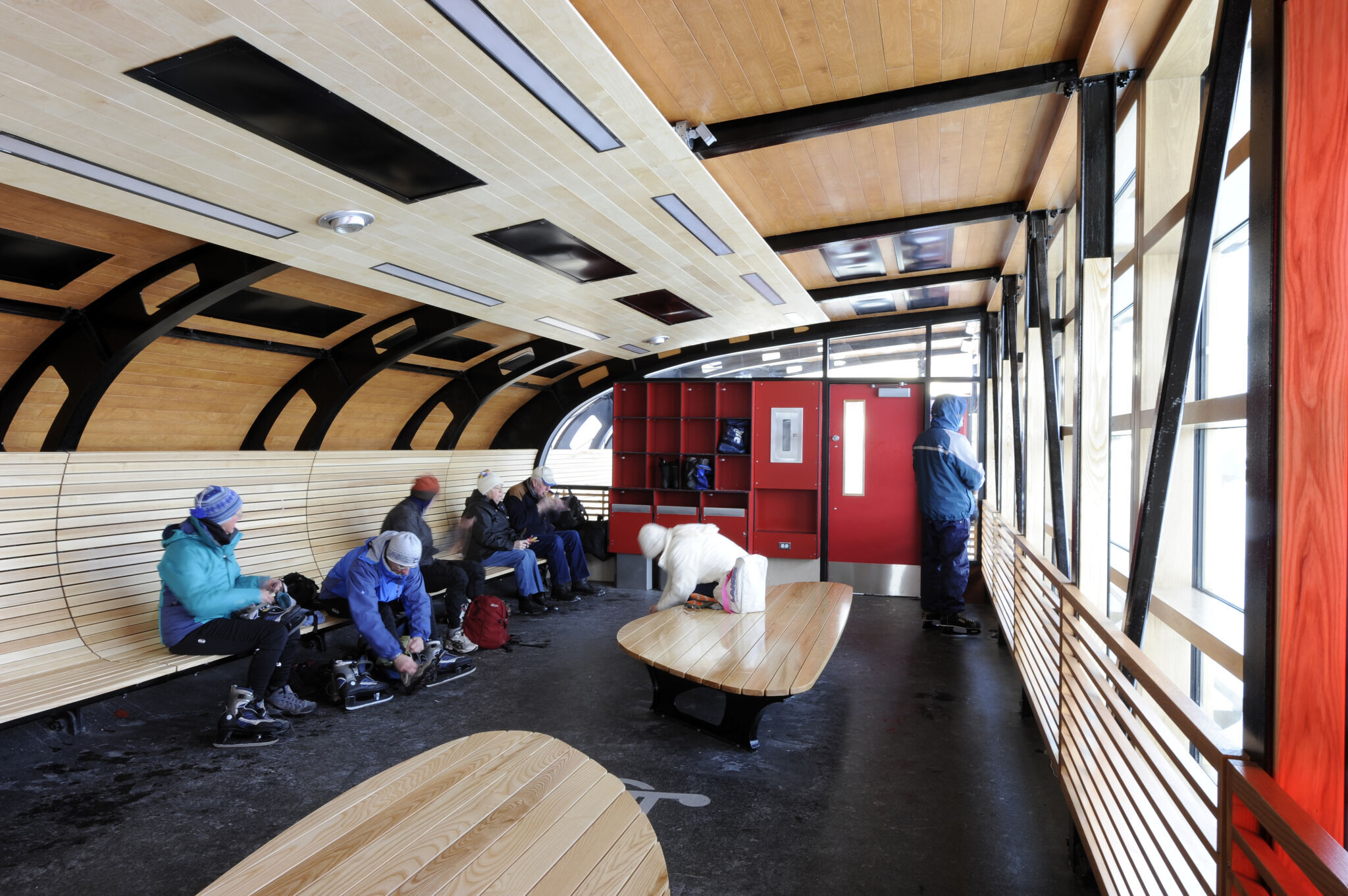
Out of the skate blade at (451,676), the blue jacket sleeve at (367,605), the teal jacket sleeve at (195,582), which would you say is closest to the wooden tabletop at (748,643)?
the skate blade at (451,676)

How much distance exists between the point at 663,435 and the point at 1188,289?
286 inches

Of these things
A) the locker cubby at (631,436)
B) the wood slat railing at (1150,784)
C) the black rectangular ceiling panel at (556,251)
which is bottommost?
the wood slat railing at (1150,784)

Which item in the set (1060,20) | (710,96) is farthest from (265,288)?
(1060,20)

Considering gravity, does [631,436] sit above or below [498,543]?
above

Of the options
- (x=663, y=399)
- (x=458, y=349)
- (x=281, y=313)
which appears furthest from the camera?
(x=663, y=399)

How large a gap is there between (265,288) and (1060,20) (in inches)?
191

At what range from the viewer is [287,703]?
429 cm

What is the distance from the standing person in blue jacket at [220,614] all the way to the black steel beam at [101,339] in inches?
46.1

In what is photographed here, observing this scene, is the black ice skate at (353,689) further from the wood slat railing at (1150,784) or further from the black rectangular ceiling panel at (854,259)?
the black rectangular ceiling panel at (854,259)

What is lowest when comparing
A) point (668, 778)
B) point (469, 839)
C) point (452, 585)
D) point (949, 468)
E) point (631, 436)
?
point (668, 778)

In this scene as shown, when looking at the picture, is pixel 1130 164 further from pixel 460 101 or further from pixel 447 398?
pixel 447 398

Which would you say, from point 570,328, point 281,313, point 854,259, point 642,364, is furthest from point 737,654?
point 642,364

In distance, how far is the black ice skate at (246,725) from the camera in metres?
3.92

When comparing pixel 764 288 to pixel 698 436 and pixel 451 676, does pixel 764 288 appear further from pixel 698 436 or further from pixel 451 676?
pixel 451 676
